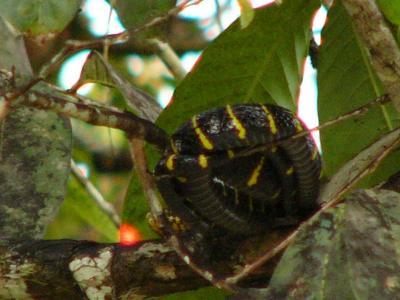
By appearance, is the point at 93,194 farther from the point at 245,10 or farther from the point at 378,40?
the point at 245,10

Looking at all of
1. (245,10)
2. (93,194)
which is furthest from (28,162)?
(93,194)

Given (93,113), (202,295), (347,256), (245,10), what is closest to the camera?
(347,256)

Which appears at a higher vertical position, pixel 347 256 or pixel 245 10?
pixel 245 10

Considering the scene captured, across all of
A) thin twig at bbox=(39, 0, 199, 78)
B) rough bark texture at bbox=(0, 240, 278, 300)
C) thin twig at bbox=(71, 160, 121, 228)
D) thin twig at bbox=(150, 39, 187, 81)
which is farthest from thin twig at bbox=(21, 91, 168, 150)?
thin twig at bbox=(150, 39, 187, 81)

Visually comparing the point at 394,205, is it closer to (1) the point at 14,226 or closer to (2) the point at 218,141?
(2) the point at 218,141

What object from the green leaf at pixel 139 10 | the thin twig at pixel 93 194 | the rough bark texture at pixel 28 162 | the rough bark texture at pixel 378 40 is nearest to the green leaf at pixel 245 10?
the rough bark texture at pixel 378 40

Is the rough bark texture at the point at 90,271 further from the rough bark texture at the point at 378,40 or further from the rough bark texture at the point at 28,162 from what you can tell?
the rough bark texture at the point at 378,40

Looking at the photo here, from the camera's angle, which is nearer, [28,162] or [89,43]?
[89,43]
